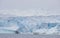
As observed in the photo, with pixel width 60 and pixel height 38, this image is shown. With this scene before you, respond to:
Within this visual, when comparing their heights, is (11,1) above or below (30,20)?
above

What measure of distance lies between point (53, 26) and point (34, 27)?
185 mm

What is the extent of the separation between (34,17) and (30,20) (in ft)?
0.22

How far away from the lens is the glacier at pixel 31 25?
0.97m

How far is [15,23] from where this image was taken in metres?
1.01

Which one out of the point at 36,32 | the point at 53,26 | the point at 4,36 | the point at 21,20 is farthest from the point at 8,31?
the point at 53,26

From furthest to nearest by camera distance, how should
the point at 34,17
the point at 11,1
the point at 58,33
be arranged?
the point at 11,1 < the point at 34,17 < the point at 58,33

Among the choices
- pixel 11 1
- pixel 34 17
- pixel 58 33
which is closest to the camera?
pixel 58 33

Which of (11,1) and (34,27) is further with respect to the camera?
(11,1)

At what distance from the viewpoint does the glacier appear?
3.17ft

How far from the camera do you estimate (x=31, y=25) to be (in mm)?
988

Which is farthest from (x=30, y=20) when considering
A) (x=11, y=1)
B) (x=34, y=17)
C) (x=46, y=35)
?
(x=11, y=1)

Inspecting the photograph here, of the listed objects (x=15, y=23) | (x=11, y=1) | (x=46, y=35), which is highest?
(x=11, y=1)

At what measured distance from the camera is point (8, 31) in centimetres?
98

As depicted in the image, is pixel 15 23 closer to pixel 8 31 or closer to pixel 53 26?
pixel 8 31
